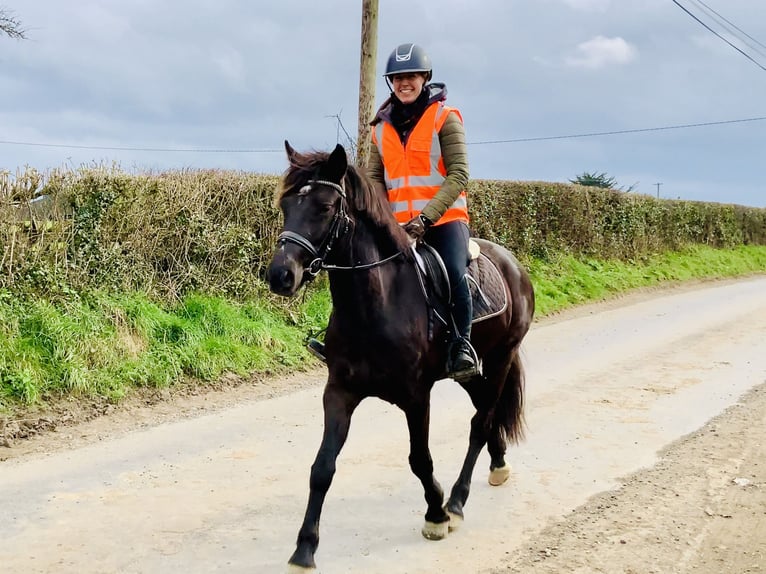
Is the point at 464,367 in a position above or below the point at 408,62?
below

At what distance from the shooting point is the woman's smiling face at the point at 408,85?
500 centimetres

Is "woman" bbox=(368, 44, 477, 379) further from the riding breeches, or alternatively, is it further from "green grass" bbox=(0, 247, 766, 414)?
"green grass" bbox=(0, 247, 766, 414)

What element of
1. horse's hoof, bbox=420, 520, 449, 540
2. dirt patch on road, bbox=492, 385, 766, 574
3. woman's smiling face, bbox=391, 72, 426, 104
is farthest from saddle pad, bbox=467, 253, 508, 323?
dirt patch on road, bbox=492, 385, 766, 574

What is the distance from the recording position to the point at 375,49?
40.1 feet

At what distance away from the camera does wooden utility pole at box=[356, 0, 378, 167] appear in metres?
12.2

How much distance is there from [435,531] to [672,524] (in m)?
1.60

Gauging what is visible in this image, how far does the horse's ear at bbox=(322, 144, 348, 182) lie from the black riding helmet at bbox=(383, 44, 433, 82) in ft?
3.32

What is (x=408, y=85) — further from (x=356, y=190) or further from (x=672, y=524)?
(x=672, y=524)

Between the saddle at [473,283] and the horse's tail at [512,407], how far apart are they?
26.6 inches

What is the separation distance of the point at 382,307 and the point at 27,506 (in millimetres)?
2907

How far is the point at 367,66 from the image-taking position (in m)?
12.2

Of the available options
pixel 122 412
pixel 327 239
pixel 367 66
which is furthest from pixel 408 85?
pixel 367 66

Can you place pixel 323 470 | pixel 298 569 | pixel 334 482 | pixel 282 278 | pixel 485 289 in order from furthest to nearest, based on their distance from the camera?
pixel 334 482 < pixel 485 289 < pixel 323 470 < pixel 298 569 < pixel 282 278

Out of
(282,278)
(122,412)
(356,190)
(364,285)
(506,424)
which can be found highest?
(356,190)
